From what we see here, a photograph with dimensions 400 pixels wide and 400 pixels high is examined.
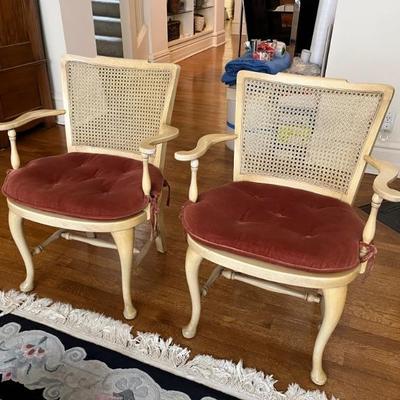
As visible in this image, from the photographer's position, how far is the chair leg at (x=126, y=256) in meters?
1.33

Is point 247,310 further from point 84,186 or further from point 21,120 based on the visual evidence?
point 21,120

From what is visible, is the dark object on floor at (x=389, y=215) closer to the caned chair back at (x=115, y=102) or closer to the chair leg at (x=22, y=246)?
the caned chair back at (x=115, y=102)

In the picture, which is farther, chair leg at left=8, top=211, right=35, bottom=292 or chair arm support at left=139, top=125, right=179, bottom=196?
chair leg at left=8, top=211, right=35, bottom=292

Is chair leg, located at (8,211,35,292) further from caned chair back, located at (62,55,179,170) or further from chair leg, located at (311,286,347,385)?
chair leg, located at (311,286,347,385)

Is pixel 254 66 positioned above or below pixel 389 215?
above

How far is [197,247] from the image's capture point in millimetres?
1222

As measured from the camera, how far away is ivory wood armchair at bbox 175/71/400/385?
43.3 inches

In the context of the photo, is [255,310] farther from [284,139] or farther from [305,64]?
[305,64]

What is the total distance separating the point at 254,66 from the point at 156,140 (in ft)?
4.88

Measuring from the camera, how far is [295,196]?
138cm

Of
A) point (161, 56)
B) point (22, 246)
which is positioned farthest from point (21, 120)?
point (161, 56)

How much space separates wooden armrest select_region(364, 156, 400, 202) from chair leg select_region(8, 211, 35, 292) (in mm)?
1157

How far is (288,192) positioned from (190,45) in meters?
5.51

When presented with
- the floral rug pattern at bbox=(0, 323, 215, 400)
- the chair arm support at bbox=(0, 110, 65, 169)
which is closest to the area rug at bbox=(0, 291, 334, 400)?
the floral rug pattern at bbox=(0, 323, 215, 400)
